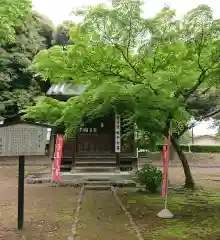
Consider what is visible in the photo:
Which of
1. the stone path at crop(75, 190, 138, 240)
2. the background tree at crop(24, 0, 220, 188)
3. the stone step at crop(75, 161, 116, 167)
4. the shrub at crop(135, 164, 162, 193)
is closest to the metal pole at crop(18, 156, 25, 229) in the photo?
the stone path at crop(75, 190, 138, 240)

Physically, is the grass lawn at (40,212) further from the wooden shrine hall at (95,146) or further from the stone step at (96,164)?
the wooden shrine hall at (95,146)

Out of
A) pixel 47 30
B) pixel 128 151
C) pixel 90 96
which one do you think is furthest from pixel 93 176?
pixel 47 30

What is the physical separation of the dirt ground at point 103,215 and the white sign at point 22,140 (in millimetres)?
1617

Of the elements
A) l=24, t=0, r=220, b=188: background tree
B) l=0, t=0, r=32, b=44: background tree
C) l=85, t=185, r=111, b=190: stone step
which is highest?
Result: l=0, t=0, r=32, b=44: background tree

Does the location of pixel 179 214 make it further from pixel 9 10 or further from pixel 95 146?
pixel 95 146

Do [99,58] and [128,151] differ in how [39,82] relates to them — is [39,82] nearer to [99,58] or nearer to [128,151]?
[128,151]

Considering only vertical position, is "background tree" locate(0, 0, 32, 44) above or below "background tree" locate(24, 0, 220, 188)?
above

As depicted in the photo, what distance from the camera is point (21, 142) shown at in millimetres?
7207

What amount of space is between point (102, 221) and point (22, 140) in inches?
103

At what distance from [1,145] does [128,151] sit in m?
12.1

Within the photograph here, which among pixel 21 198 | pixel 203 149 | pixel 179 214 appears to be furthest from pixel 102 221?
pixel 203 149

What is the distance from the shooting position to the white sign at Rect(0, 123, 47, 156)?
7137 mm

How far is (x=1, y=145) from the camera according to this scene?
23.4 ft

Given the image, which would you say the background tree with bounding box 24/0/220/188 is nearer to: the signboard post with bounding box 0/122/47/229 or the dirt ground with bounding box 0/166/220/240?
the signboard post with bounding box 0/122/47/229
